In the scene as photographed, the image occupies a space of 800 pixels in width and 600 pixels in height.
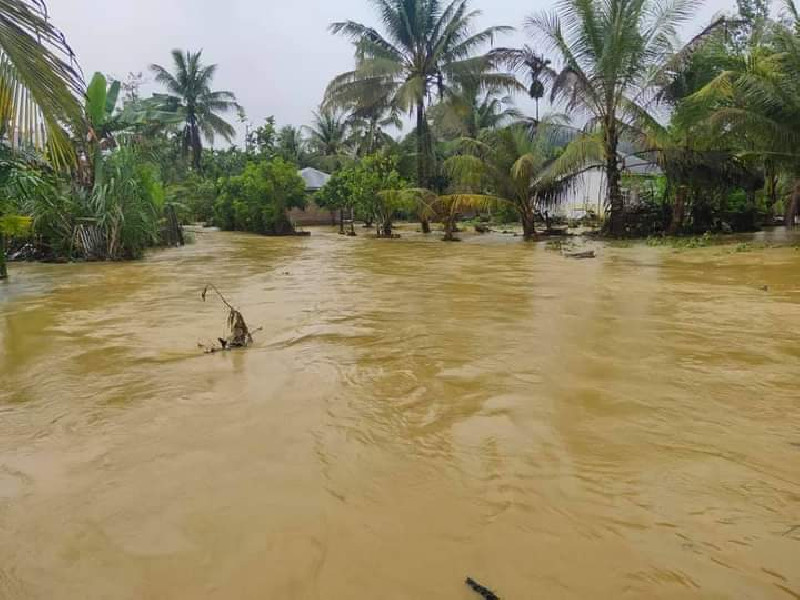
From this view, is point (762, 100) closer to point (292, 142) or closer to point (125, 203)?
point (125, 203)

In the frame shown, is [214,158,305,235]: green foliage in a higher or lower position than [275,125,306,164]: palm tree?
lower

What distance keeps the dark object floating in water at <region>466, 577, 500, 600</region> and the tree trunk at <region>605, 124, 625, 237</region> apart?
55.4 feet

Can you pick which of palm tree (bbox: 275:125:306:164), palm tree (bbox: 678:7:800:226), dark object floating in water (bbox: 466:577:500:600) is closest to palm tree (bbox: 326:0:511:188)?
palm tree (bbox: 678:7:800:226)

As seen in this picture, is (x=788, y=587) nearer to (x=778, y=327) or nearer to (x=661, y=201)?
(x=778, y=327)

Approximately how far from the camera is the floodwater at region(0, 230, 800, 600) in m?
2.21

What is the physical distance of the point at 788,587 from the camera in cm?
206

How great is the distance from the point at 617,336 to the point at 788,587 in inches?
150

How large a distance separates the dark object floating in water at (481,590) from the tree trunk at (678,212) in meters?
17.8

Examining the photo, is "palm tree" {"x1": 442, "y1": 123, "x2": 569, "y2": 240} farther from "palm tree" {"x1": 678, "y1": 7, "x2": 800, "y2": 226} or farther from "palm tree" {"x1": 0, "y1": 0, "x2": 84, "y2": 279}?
"palm tree" {"x1": 0, "y1": 0, "x2": 84, "y2": 279}

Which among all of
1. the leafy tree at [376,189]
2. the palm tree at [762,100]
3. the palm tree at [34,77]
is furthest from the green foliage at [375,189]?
the palm tree at [34,77]

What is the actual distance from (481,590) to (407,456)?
45.2 inches

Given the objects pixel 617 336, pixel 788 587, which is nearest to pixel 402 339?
pixel 617 336

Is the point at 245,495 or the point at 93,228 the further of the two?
the point at 93,228

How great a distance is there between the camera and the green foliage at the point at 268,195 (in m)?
25.9
